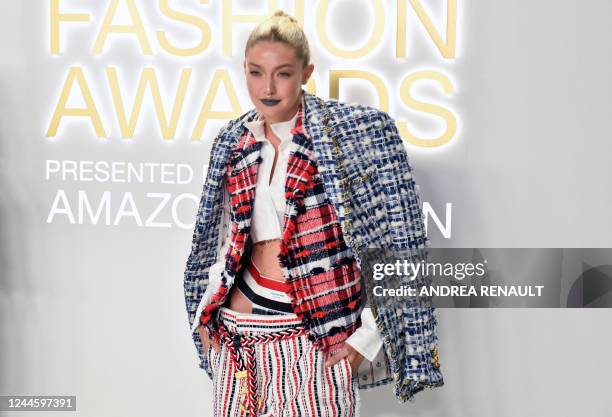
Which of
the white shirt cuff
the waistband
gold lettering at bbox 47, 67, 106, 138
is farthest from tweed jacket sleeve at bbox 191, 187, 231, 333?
gold lettering at bbox 47, 67, 106, 138

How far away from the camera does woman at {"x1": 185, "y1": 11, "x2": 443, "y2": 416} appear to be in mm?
2131

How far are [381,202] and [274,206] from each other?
1.00ft

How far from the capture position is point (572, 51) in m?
2.67

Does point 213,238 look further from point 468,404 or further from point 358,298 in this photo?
point 468,404

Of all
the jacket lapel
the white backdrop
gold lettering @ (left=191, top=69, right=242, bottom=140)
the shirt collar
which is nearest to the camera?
the jacket lapel

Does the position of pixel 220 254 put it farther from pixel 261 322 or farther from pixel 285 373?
pixel 285 373

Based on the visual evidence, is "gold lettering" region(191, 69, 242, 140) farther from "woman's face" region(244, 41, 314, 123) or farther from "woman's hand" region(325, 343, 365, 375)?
"woman's hand" region(325, 343, 365, 375)

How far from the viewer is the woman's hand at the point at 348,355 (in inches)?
84.4

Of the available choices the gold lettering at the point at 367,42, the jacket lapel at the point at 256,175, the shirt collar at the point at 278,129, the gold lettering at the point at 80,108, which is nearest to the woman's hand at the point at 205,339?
the jacket lapel at the point at 256,175

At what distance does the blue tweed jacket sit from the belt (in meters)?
0.27

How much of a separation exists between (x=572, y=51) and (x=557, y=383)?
47.5 inches

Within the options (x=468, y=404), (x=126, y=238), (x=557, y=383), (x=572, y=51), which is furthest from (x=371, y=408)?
(x=572, y=51)

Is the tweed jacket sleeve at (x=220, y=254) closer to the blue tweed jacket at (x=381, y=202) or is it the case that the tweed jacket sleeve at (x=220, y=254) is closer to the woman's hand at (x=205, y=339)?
the woman's hand at (x=205, y=339)

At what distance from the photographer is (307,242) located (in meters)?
2.13
